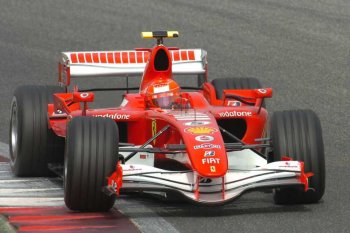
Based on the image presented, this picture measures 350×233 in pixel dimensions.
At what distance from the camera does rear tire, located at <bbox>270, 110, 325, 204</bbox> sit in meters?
11.6

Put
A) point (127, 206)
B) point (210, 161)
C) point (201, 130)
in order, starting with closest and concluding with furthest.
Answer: point (210, 161) → point (201, 130) → point (127, 206)

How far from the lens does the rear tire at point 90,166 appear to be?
11062 millimetres

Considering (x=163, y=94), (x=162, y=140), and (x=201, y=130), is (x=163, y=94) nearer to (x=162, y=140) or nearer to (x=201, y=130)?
(x=162, y=140)

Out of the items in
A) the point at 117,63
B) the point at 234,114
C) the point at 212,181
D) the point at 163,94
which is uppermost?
the point at 117,63

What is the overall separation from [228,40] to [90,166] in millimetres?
10881

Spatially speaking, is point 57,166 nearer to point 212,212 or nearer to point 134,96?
point 134,96

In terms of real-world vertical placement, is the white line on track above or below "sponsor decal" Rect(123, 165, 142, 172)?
below

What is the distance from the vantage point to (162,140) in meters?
12.2

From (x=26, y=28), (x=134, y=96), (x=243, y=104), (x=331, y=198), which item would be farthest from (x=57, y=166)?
(x=26, y=28)

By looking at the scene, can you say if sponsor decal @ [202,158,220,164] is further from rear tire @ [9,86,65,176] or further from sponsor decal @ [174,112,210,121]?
rear tire @ [9,86,65,176]

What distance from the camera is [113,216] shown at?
1108cm

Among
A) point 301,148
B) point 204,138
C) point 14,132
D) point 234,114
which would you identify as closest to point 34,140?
point 14,132

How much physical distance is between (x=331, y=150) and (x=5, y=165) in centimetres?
360

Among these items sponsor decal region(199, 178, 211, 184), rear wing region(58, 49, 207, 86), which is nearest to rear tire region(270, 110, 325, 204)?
sponsor decal region(199, 178, 211, 184)
